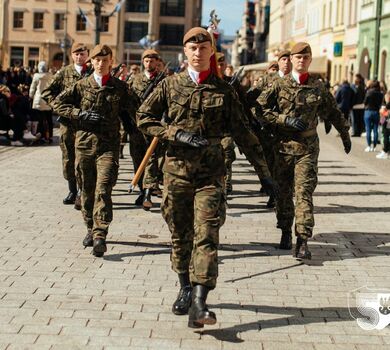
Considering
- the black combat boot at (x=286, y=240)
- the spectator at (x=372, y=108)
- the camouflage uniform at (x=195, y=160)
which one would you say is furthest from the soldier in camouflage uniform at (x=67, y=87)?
the spectator at (x=372, y=108)

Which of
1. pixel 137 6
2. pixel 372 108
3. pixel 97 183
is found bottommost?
pixel 97 183

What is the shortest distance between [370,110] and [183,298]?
644 inches

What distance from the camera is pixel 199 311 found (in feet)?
17.6

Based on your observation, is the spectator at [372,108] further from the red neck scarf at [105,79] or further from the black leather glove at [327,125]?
the red neck scarf at [105,79]

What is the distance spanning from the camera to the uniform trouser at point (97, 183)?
7852mm

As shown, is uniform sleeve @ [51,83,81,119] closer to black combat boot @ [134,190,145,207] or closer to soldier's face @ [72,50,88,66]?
soldier's face @ [72,50,88,66]

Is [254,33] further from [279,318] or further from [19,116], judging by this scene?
[279,318]

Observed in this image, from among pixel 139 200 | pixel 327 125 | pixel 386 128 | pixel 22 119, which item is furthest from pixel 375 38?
pixel 327 125

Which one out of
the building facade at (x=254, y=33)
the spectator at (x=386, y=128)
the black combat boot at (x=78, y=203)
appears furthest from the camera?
the building facade at (x=254, y=33)

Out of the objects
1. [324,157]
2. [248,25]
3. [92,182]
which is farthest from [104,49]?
[248,25]

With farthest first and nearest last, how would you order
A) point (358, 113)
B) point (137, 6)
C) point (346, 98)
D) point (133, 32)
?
point (137, 6), point (133, 32), point (346, 98), point (358, 113)

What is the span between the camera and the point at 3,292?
20.9 feet

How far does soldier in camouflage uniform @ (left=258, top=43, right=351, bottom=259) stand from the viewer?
784 centimetres

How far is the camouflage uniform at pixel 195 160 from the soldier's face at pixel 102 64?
84.6 inches
